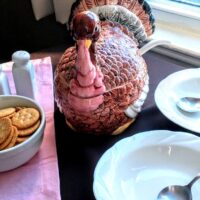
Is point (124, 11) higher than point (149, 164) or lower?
higher

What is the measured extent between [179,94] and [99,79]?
212 mm

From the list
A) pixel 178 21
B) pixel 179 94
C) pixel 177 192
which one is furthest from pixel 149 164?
pixel 178 21

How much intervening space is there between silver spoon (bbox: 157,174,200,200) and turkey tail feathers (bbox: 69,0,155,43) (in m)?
0.28

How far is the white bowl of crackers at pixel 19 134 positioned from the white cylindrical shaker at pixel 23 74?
0.08 metres

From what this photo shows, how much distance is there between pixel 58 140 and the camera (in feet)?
1.86

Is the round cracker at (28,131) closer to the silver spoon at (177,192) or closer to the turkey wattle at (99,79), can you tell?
the turkey wattle at (99,79)

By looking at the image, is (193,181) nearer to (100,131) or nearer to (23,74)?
(100,131)

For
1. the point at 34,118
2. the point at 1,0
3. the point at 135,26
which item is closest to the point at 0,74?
the point at 34,118

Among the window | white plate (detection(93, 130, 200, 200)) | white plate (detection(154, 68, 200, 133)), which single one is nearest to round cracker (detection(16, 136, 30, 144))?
white plate (detection(93, 130, 200, 200))

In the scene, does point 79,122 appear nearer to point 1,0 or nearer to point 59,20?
point 59,20

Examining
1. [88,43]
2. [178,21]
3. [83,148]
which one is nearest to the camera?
[88,43]

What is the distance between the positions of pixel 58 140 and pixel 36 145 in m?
0.07

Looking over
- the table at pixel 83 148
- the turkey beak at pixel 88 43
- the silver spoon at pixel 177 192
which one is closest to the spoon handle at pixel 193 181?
the silver spoon at pixel 177 192

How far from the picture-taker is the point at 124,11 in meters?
0.60
